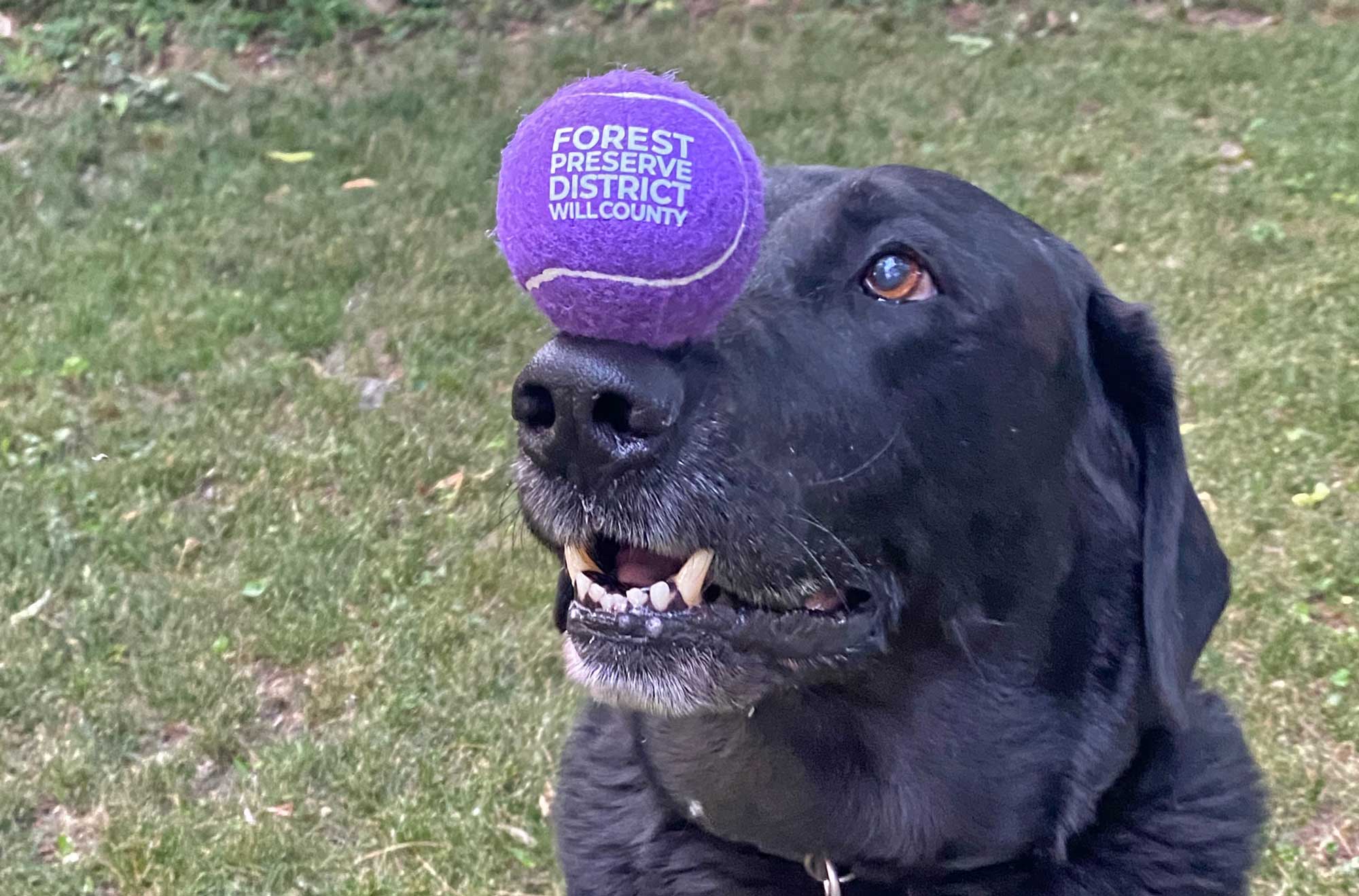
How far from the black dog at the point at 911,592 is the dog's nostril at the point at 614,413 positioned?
11 centimetres

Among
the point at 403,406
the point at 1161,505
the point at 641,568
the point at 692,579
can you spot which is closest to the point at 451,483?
the point at 403,406

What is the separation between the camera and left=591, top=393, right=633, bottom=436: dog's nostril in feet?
5.89

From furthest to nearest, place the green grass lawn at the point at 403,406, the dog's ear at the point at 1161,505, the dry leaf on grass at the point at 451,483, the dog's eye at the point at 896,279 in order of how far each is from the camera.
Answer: the dry leaf on grass at the point at 451,483
the green grass lawn at the point at 403,406
the dog's ear at the point at 1161,505
the dog's eye at the point at 896,279

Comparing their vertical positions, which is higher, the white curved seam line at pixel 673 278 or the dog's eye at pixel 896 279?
the white curved seam line at pixel 673 278

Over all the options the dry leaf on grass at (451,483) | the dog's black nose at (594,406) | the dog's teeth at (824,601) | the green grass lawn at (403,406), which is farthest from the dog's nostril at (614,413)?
the dry leaf on grass at (451,483)

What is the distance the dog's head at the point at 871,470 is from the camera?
76.5 inches

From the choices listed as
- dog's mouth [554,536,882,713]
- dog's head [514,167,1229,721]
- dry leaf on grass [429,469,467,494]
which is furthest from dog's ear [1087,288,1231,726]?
dry leaf on grass [429,469,467,494]

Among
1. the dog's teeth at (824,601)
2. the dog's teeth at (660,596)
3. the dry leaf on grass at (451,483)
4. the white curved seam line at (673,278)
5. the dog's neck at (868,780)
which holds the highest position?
the white curved seam line at (673,278)

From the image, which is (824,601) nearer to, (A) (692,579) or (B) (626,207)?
(A) (692,579)

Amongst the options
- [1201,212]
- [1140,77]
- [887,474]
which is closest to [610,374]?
[887,474]

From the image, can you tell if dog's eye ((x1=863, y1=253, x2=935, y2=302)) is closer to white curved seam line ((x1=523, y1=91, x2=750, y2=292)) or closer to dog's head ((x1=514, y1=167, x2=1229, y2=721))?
dog's head ((x1=514, y1=167, x2=1229, y2=721))

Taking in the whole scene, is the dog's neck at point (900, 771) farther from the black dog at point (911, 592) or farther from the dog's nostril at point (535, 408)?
the dog's nostril at point (535, 408)

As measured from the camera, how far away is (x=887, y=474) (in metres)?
2.15

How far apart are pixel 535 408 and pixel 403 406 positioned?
3.51 metres
